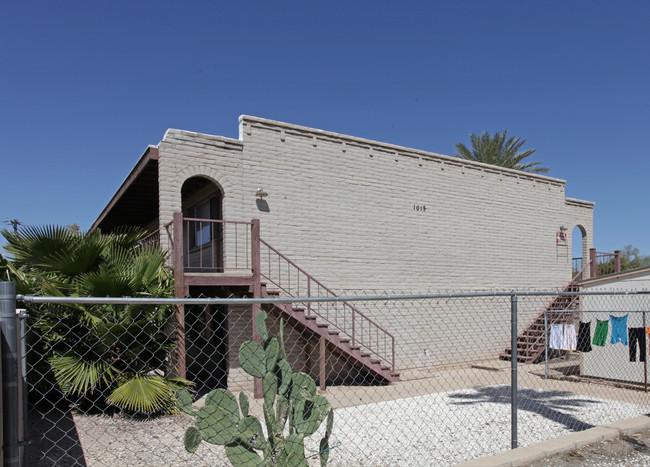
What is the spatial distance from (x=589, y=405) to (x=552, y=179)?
36.4 feet

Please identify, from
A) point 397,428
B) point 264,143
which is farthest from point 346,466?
point 264,143

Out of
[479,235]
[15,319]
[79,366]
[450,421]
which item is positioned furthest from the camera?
[479,235]

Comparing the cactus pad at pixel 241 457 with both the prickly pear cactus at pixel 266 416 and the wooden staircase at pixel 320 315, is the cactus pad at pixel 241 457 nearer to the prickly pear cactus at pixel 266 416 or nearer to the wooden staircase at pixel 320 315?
the prickly pear cactus at pixel 266 416

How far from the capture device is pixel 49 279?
7863 millimetres

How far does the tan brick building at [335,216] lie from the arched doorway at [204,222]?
0.04 m

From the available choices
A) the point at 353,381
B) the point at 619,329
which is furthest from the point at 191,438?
the point at 619,329

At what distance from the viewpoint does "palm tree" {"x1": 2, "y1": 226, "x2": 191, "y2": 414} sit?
23.4 feet

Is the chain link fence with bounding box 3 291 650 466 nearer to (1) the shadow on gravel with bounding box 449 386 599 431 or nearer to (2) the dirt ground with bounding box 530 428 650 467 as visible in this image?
(1) the shadow on gravel with bounding box 449 386 599 431

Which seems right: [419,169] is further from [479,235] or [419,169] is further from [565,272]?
[565,272]

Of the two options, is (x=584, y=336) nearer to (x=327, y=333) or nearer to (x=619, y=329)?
(x=619, y=329)

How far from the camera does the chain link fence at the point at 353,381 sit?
5.93 meters

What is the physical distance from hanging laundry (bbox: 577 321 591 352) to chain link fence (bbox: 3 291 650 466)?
0.04 m

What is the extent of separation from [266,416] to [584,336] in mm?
10254

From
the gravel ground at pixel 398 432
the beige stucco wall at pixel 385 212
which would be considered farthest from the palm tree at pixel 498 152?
the gravel ground at pixel 398 432
